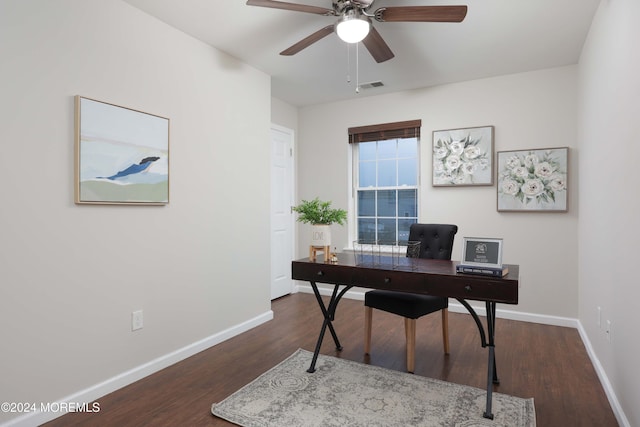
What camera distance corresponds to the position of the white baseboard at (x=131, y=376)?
1973 millimetres

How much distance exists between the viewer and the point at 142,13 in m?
2.59

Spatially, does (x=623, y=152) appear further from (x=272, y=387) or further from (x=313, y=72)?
(x=313, y=72)

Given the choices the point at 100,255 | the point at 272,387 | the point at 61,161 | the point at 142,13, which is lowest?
the point at 272,387

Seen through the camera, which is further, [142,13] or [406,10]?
[142,13]

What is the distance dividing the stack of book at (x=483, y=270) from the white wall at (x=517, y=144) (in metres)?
2.01

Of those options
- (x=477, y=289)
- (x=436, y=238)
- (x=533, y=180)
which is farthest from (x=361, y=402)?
(x=533, y=180)

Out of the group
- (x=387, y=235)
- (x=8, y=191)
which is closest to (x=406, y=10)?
(x=8, y=191)

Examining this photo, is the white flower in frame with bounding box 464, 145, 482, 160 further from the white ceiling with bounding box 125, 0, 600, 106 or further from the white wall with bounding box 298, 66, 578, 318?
the white ceiling with bounding box 125, 0, 600, 106

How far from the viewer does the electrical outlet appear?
2539 millimetres

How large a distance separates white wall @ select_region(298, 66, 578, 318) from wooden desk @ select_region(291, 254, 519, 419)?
1.73 metres

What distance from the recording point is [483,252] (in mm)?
2074

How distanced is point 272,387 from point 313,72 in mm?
2960

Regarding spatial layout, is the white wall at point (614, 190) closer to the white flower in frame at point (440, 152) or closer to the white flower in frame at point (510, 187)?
the white flower in frame at point (510, 187)

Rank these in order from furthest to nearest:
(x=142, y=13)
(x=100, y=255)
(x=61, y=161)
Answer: (x=142, y=13)
(x=100, y=255)
(x=61, y=161)
